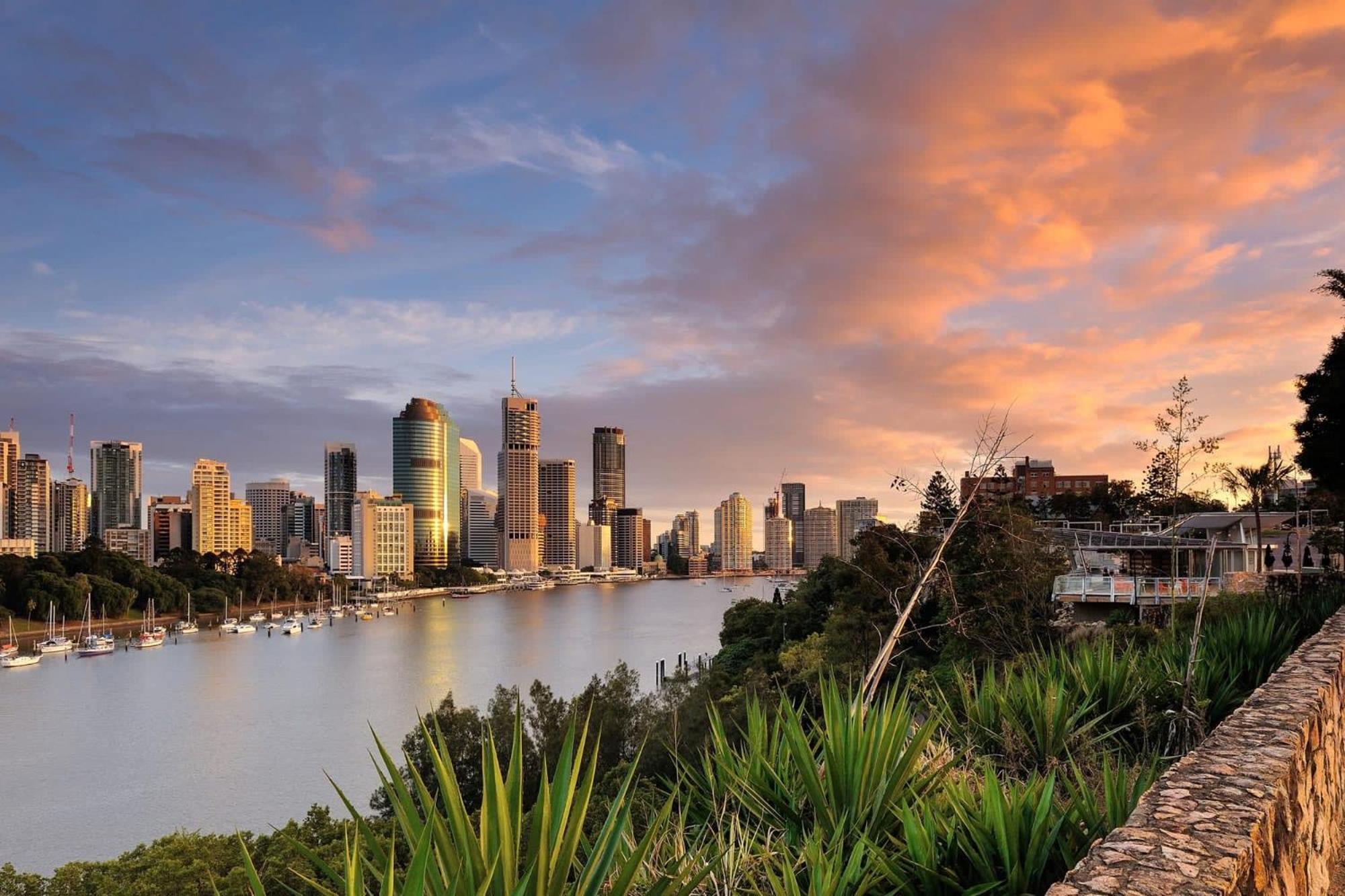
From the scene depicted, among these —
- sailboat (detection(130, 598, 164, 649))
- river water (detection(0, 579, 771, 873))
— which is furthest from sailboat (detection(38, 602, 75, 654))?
sailboat (detection(130, 598, 164, 649))

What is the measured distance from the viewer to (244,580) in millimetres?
104750

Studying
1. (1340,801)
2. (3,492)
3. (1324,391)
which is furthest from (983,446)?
(3,492)

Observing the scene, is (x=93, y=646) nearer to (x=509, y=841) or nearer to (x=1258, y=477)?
(x=1258, y=477)

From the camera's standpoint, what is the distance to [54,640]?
6494 centimetres

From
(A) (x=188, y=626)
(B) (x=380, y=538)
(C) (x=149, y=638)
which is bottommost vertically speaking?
(A) (x=188, y=626)

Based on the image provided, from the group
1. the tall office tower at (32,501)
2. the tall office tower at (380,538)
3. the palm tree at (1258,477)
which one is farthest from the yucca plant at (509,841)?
the tall office tower at (32,501)

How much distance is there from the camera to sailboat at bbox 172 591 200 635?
77688mm

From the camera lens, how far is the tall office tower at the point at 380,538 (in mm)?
181000

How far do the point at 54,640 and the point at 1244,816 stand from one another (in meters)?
78.4

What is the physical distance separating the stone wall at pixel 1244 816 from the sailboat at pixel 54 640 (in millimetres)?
74299

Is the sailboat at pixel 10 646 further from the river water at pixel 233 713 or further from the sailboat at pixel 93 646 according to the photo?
the sailboat at pixel 93 646

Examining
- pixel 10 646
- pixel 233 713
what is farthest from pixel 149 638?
pixel 233 713

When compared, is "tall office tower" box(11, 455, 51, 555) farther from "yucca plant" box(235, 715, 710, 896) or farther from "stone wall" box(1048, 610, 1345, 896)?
"stone wall" box(1048, 610, 1345, 896)

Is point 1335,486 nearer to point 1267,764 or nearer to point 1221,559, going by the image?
point 1221,559
